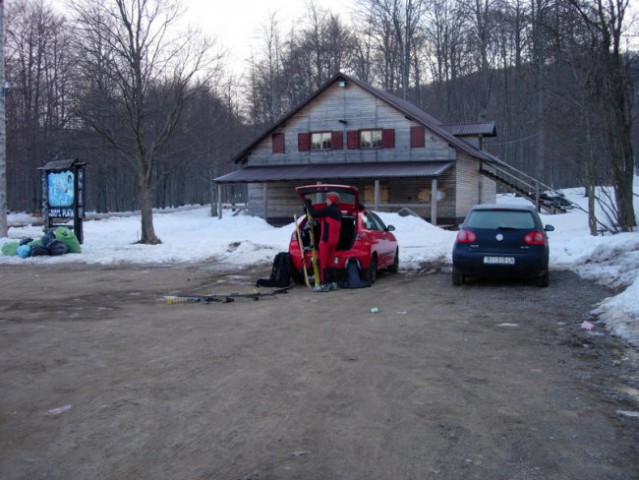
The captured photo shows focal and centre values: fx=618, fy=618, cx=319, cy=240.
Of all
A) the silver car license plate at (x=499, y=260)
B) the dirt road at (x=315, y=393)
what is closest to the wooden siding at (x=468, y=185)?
the silver car license plate at (x=499, y=260)

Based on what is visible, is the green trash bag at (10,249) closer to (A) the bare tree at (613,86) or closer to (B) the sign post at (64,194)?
(B) the sign post at (64,194)

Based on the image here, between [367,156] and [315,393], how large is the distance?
102 ft

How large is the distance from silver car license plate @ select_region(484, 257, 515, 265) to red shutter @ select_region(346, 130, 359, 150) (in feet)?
82.3

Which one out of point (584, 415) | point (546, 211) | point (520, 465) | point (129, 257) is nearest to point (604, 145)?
point (129, 257)

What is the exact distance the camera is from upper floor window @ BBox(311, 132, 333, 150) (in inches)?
1437

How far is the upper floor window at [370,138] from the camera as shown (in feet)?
116

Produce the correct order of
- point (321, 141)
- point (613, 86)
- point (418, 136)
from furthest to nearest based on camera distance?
1. point (321, 141)
2. point (418, 136)
3. point (613, 86)

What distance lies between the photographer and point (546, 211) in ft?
124

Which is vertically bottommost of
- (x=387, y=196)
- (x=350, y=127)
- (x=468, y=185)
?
(x=387, y=196)

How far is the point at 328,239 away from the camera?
456 inches

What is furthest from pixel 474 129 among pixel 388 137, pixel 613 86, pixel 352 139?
pixel 613 86

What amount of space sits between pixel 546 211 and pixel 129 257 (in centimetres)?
2803

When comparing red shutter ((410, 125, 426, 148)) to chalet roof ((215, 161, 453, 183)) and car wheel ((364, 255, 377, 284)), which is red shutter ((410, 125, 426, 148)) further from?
car wheel ((364, 255, 377, 284))

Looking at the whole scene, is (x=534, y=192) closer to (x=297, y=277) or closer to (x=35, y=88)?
(x=297, y=277)
